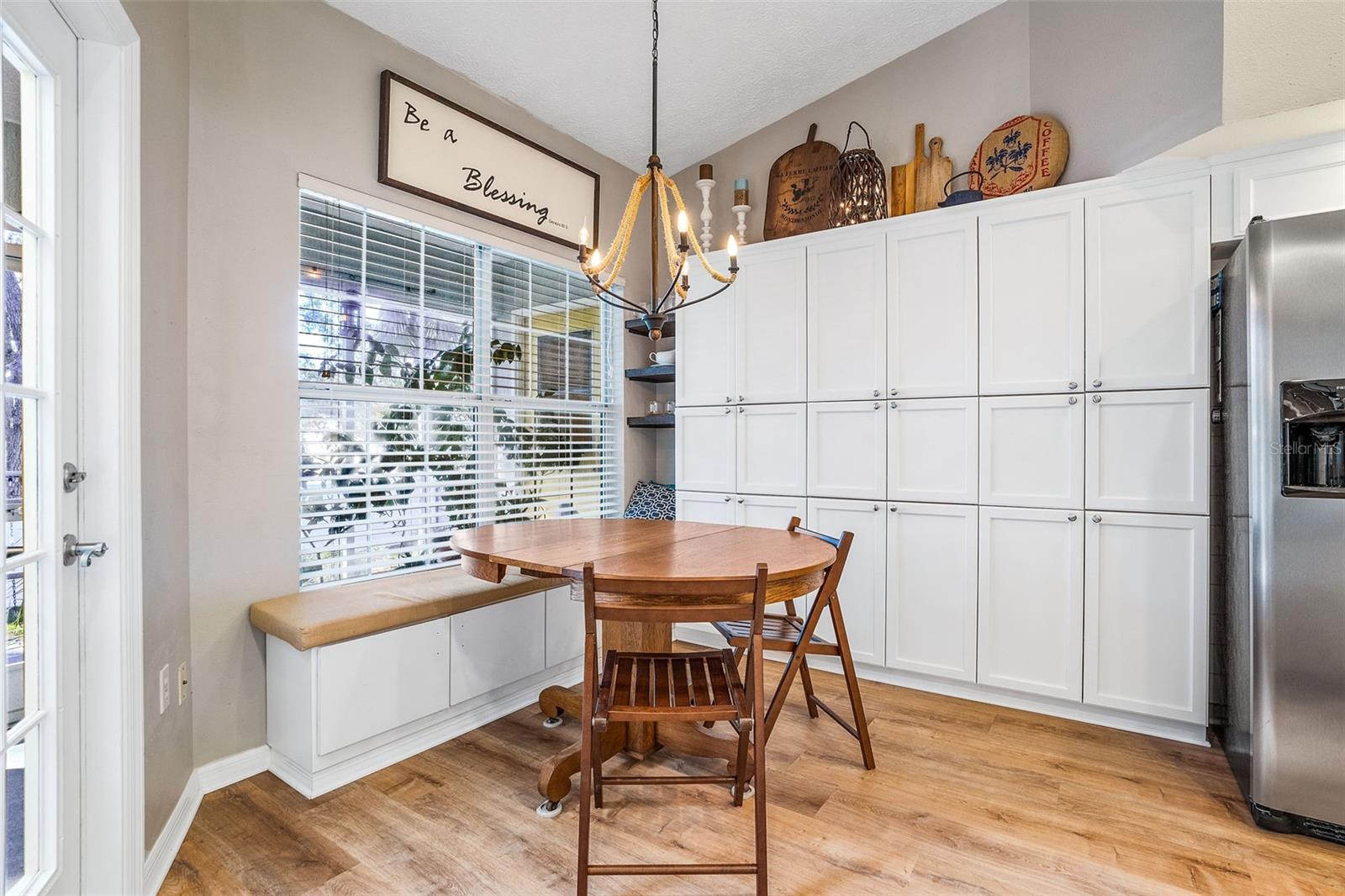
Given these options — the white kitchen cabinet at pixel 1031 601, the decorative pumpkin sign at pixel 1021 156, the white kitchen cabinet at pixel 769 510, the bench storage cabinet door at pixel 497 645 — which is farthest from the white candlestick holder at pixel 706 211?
the bench storage cabinet door at pixel 497 645

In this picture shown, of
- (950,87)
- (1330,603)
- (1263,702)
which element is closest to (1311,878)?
(1263,702)

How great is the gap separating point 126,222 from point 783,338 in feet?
8.34

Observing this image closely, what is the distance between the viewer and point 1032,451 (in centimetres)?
262

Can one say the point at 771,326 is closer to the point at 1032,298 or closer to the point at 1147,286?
the point at 1032,298

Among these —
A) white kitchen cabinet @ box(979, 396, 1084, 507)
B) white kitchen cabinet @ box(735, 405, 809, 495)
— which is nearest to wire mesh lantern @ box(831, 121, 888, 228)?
white kitchen cabinet @ box(735, 405, 809, 495)

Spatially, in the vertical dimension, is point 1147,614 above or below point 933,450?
below

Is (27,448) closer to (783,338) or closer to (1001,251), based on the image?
(783,338)

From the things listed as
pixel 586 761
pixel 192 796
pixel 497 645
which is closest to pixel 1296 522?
pixel 586 761

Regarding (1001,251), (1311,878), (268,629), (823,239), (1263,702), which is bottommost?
(1311,878)

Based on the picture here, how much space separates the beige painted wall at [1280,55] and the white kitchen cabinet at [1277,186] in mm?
174

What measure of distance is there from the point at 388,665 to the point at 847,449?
7.03 feet

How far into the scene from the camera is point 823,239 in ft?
10.1

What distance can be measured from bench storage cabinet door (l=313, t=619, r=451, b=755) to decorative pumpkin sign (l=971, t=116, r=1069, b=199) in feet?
9.99

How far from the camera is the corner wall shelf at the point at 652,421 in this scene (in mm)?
3760
